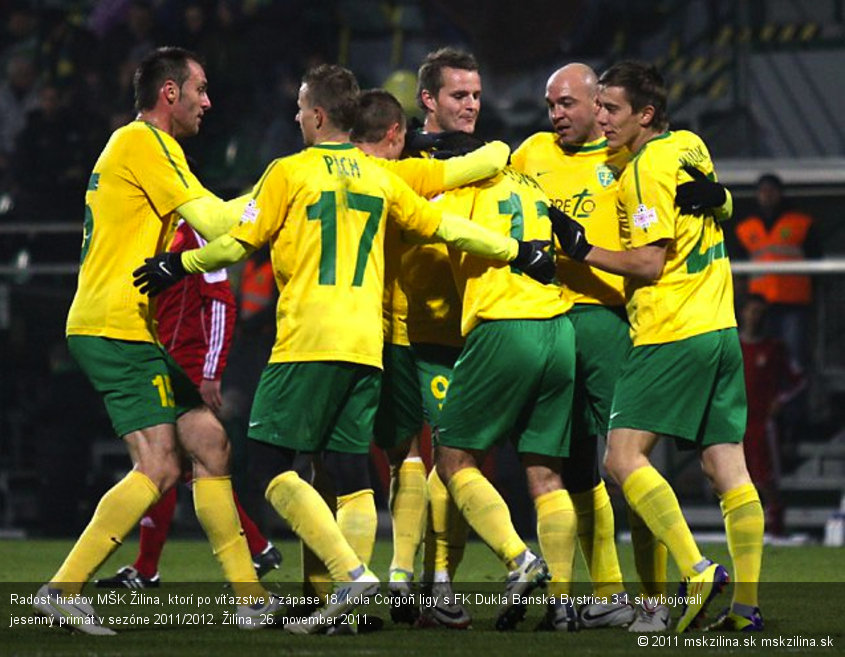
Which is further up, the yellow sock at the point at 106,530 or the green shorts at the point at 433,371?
the green shorts at the point at 433,371

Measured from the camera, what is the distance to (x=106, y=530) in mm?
6727

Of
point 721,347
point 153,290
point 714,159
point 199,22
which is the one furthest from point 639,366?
point 199,22

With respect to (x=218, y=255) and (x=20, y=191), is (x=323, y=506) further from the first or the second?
(x=20, y=191)

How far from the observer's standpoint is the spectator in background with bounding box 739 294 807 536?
43.5 feet

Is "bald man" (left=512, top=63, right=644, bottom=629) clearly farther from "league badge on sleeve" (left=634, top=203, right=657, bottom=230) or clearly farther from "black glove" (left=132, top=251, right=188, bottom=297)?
"black glove" (left=132, top=251, right=188, bottom=297)

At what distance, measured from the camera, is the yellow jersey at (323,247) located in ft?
21.5

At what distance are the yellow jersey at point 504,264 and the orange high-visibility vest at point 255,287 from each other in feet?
21.6

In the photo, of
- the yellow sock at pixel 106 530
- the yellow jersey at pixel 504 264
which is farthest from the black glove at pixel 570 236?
the yellow sock at pixel 106 530

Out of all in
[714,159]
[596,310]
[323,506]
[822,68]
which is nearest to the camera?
[323,506]

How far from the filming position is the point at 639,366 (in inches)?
265

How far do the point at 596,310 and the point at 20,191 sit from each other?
362 inches

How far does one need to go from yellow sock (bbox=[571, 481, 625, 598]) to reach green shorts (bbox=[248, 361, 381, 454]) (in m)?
1.08

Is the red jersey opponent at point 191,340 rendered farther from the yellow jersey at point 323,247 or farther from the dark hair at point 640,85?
the dark hair at point 640,85

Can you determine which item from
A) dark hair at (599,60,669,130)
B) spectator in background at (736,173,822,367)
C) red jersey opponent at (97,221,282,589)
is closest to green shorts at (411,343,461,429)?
dark hair at (599,60,669,130)
